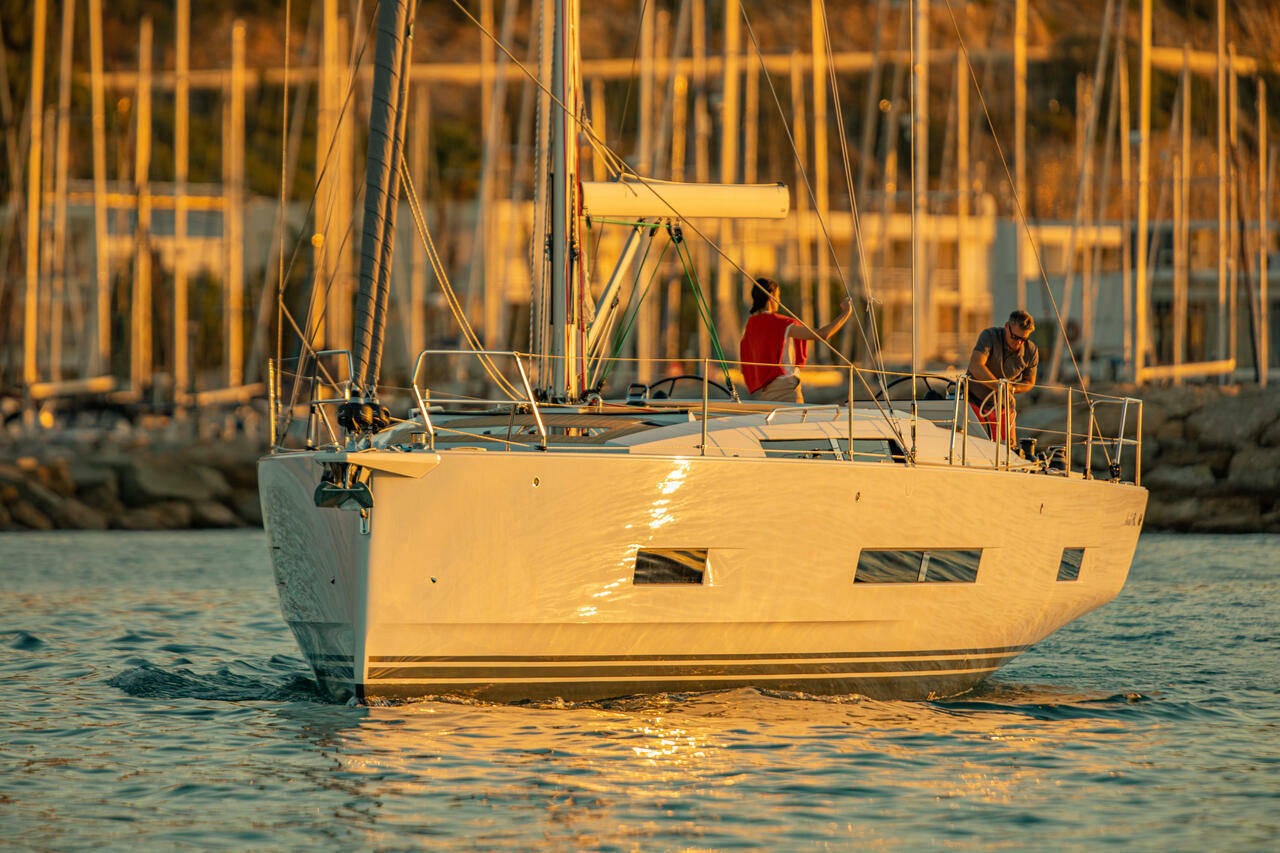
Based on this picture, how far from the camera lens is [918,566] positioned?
9.95 meters

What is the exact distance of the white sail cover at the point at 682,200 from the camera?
435 inches

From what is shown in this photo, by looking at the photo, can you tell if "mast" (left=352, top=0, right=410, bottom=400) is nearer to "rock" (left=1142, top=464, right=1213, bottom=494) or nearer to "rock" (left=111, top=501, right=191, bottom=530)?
"rock" (left=1142, top=464, right=1213, bottom=494)

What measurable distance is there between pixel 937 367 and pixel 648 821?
1182 inches

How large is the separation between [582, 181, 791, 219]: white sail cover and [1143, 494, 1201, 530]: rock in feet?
52.8

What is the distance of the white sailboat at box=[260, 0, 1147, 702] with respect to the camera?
28.7ft

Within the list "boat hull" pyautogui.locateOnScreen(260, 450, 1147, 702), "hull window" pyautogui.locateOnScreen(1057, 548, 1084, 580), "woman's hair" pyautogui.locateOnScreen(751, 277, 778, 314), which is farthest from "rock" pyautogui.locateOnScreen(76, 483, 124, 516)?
"hull window" pyautogui.locateOnScreen(1057, 548, 1084, 580)

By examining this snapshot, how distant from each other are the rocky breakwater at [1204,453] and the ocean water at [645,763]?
1293 centimetres

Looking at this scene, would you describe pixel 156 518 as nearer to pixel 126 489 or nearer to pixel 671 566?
pixel 126 489

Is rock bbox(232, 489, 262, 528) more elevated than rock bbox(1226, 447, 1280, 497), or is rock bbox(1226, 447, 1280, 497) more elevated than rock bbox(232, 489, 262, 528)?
rock bbox(1226, 447, 1280, 497)

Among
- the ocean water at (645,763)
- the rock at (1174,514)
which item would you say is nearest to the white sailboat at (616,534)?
the ocean water at (645,763)

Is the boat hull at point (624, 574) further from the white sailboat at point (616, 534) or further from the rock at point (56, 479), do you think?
the rock at point (56, 479)

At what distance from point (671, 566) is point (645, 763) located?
1.20m

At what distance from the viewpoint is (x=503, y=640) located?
8.93 meters

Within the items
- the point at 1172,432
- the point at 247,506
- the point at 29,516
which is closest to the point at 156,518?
the point at 247,506
